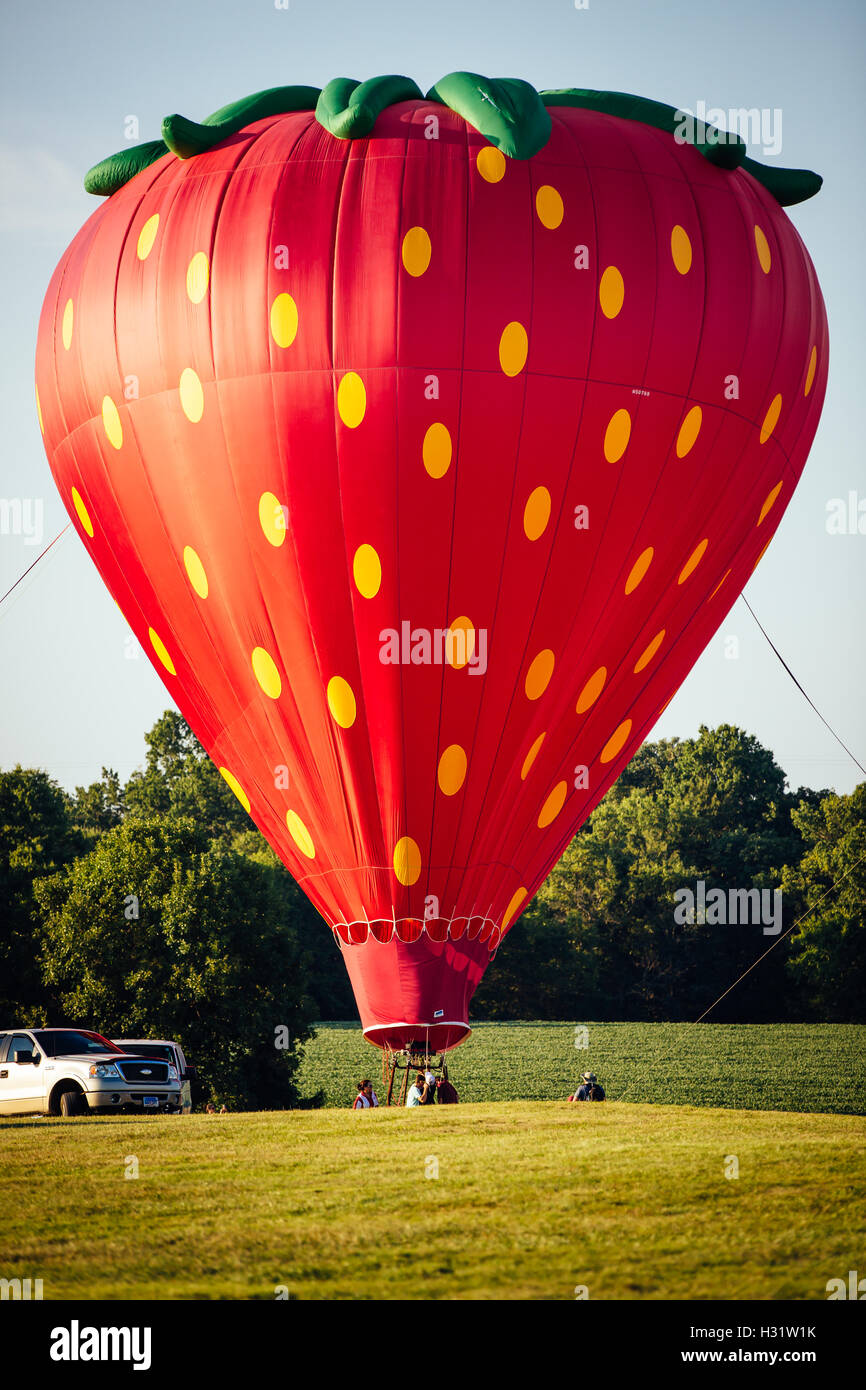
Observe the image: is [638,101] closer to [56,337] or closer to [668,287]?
[668,287]

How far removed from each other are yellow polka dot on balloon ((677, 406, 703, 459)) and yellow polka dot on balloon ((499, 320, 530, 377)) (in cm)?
170

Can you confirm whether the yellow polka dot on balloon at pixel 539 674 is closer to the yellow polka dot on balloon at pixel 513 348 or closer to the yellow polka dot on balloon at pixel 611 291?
the yellow polka dot on balloon at pixel 513 348

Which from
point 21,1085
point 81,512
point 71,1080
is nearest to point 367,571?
point 81,512

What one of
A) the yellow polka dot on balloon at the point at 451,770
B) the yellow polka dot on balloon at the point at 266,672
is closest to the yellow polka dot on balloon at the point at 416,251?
the yellow polka dot on balloon at the point at 266,672

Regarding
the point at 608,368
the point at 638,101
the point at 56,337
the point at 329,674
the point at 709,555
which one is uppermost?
the point at 638,101

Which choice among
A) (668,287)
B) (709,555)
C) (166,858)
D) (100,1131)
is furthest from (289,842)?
(166,858)

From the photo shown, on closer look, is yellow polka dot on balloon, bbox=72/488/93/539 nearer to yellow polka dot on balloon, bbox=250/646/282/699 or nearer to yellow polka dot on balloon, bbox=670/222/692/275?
yellow polka dot on balloon, bbox=250/646/282/699

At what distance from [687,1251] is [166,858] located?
2980 centimetres

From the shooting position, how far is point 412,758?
13.1 metres

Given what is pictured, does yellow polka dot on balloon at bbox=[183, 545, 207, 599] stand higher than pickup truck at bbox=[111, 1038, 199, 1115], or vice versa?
yellow polka dot on balloon at bbox=[183, 545, 207, 599]

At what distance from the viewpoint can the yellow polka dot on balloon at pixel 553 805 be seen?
14062 millimetres

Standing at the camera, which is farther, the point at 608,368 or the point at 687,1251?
the point at 608,368

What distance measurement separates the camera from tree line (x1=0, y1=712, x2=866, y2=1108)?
3447 centimetres

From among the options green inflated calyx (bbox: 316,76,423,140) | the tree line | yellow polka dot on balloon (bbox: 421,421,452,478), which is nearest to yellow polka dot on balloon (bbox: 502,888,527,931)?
yellow polka dot on balloon (bbox: 421,421,452,478)
